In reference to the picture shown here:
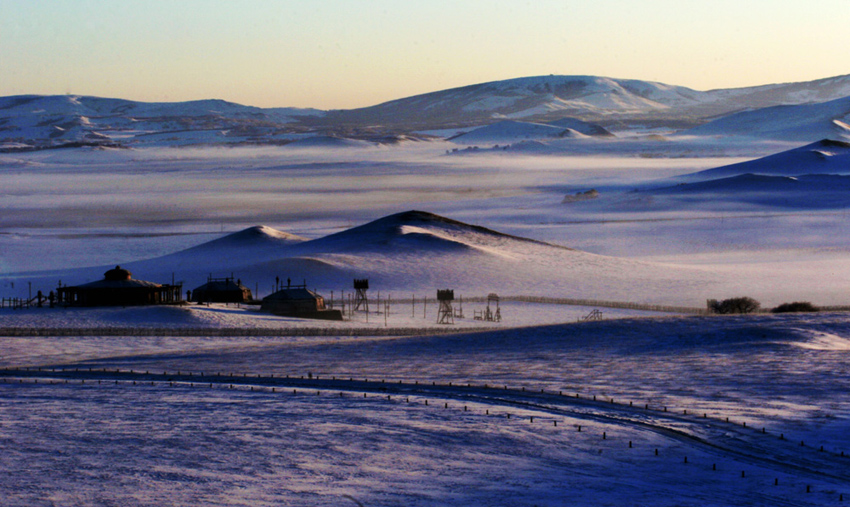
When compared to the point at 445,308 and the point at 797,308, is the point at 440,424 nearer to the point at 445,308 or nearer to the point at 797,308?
the point at 445,308

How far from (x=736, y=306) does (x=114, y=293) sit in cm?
3199

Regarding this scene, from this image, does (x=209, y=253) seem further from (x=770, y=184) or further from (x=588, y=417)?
(x=770, y=184)

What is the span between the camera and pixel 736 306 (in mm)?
60281

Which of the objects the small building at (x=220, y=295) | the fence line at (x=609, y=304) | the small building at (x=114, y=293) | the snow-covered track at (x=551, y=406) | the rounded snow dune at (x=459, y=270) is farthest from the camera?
the rounded snow dune at (x=459, y=270)

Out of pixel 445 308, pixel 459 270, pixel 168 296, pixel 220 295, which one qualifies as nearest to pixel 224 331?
pixel 168 296

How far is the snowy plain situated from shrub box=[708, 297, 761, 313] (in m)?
5.05

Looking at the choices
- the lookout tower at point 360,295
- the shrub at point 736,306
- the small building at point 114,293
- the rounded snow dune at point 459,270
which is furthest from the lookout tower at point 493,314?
the small building at point 114,293

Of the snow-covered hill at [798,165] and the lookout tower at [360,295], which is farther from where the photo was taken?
the snow-covered hill at [798,165]

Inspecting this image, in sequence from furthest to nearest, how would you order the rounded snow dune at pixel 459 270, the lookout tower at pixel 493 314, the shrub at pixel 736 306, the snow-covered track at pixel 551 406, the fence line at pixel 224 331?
the rounded snow dune at pixel 459 270 < the lookout tower at pixel 493 314 < the shrub at pixel 736 306 < the fence line at pixel 224 331 < the snow-covered track at pixel 551 406

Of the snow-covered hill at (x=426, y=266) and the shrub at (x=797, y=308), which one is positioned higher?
the snow-covered hill at (x=426, y=266)

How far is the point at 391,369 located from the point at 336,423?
10.9 m

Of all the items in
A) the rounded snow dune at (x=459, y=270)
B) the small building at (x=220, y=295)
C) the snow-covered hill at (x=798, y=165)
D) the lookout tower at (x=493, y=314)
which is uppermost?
the snow-covered hill at (x=798, y=165)

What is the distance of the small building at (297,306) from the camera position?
5831 cm

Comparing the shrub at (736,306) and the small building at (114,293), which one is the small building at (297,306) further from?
the shrub at (736,306)
